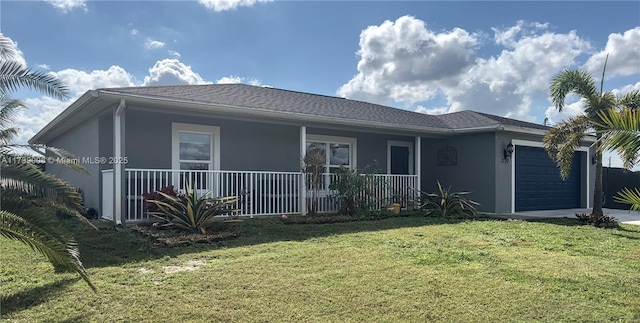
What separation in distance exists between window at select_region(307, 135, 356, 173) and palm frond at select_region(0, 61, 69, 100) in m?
6.50

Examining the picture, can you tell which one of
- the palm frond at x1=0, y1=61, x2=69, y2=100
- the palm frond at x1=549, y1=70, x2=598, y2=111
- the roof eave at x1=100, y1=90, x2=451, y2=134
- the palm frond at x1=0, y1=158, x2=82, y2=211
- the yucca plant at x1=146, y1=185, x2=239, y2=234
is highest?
the palm frond at x1=549, y1=70, x2=598, y2=111

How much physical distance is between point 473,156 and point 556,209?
4248 millimetres

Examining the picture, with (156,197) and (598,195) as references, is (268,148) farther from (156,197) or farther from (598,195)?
(598,195)

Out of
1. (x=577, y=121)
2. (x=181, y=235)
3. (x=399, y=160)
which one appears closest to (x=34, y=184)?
(x=181, y=235)

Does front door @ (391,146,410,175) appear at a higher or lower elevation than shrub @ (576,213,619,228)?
higher

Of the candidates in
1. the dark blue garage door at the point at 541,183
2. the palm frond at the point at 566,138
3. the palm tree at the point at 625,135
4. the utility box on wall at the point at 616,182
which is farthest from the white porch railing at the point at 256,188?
the utility box on wall at the point at 616,182

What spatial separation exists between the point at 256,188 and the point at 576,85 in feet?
27.1

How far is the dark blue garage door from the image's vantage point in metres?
12.9

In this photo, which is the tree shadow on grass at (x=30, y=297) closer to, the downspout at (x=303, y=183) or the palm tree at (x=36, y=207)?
the palm tree at (x=36, y=207)

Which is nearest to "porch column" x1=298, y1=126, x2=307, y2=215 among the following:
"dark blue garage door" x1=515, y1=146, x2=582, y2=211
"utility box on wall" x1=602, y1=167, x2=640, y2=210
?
"dark blue garage door" x1=515, y1=146, x2=582, y2=211

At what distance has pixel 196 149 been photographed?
9984mm

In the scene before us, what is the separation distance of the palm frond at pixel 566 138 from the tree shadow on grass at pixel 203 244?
9.56 feet

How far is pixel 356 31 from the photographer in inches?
574

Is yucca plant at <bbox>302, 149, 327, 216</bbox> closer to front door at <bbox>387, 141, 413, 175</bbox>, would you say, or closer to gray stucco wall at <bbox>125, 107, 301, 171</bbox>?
gray stucco wall at <bbox>125, 107, 301, 171</bbox>
